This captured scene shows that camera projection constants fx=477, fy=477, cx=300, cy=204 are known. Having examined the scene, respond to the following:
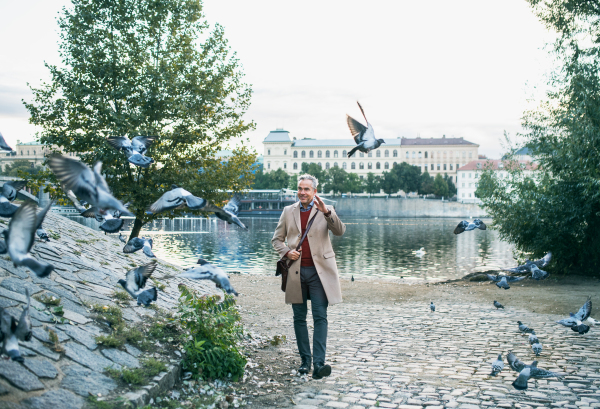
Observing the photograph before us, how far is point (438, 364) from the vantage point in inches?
224

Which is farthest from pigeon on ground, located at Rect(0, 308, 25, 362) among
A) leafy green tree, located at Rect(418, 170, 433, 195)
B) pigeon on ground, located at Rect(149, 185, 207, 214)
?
leafy green tree, located at Rect(418, 170, 433, 195)

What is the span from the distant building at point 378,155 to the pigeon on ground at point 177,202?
130581mm

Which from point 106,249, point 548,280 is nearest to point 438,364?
point 106,249

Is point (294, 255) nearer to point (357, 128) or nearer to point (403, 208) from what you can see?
point (357, 128)

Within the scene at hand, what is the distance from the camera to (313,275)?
5.16 m

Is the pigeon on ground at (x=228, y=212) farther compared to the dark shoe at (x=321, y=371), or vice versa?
the dark shoe at (x=321, y=371)

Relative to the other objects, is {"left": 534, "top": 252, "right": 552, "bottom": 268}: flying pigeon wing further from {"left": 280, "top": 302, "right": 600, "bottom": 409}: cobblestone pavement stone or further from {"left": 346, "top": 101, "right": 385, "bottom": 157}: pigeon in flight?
{"left": 346, "top": 101, "right": 385, "bottom": 157}: pigeon in flight

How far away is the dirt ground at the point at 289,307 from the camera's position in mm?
4832

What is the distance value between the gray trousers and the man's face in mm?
752

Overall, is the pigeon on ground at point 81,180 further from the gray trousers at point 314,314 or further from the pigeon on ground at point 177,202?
the gray trousers at point 314,314

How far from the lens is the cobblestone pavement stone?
175 inches

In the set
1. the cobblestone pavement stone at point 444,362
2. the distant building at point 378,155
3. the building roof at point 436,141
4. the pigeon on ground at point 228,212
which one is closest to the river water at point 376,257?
the cobblestone pavement stone at point 444,362

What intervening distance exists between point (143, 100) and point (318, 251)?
32.3 feet

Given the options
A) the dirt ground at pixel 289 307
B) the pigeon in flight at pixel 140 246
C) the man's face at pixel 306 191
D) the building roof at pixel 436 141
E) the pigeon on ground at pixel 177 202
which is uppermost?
the building roof at pixel 436 141
